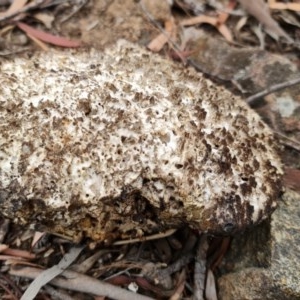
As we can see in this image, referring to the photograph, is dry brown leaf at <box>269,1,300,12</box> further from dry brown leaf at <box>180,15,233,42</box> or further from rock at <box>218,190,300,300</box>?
rock at <box>218,190,300,300</box>

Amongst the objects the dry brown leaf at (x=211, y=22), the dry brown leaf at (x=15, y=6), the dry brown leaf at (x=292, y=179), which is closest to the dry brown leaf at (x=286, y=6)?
the dry brown leaf at (x=211, y=22)

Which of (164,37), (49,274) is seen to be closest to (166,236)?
(49,274)

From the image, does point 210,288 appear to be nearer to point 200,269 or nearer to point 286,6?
point 200,269

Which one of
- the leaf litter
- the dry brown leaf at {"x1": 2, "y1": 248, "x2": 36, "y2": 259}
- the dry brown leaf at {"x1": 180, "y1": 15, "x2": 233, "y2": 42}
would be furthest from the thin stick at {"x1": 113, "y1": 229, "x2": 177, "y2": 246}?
the dry brown leaf at {"x1": 180, "y1": 15, "x2": 233, "y2": 42}

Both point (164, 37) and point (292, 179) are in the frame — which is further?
point (164, 37)

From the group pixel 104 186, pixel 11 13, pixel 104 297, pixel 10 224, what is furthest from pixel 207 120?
pixel 11 13
